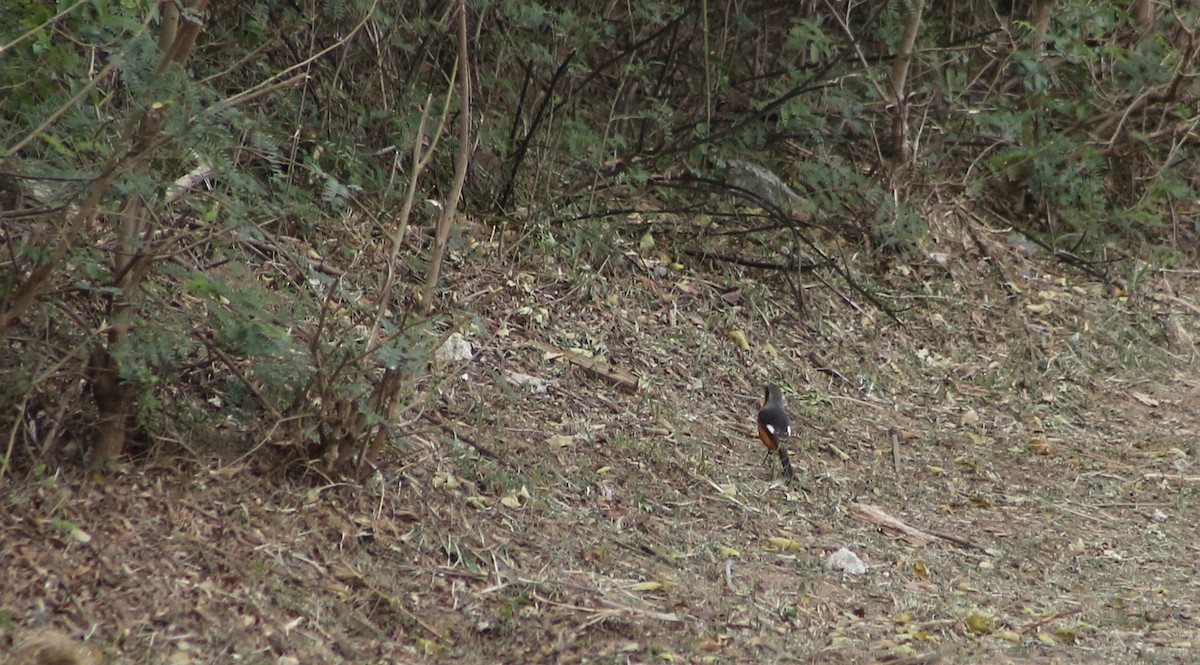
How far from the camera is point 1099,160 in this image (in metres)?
10.0

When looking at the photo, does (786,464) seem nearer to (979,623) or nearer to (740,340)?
(979,623)

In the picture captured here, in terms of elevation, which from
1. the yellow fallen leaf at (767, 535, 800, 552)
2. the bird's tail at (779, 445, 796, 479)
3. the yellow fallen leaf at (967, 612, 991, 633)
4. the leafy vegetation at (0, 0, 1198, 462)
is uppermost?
the leafy vegetation at (0, 0, 1198, 462)

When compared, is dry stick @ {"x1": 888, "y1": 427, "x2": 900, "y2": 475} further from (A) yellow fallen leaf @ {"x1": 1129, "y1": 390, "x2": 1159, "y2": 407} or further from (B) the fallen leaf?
(A) yellow fallen leaf @ {"x1": 1129, "y1": 390, "x2": 1159, "y2": 407}

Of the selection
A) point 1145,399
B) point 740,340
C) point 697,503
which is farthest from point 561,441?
point 1145,399

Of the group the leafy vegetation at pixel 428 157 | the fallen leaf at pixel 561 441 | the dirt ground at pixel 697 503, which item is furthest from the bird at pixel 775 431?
the leafy vegetation at pixel 428 157

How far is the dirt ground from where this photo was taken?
419 cm

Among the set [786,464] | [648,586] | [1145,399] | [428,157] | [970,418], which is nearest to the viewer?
[428,157]

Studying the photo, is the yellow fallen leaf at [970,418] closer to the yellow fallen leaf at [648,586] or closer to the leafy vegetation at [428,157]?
the leafy vegetation at [428,157]

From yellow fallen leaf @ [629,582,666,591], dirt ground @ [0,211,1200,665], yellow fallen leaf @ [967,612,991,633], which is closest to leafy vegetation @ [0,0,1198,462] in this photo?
dirt ground @ [0,211,1200,665]

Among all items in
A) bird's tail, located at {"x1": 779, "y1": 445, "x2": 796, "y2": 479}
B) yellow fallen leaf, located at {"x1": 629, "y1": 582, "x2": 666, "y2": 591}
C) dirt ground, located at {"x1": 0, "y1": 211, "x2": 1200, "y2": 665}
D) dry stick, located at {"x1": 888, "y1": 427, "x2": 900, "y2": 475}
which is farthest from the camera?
dry stick, located at {"x1": 888, "y1": 427, "x2": 900, "y2": 475}

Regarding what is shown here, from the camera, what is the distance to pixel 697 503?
19.4 ft

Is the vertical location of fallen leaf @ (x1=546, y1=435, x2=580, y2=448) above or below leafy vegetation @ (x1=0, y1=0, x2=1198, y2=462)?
below

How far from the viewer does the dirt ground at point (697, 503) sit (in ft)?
13.7

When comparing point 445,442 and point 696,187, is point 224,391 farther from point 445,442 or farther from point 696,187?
point 696,187
